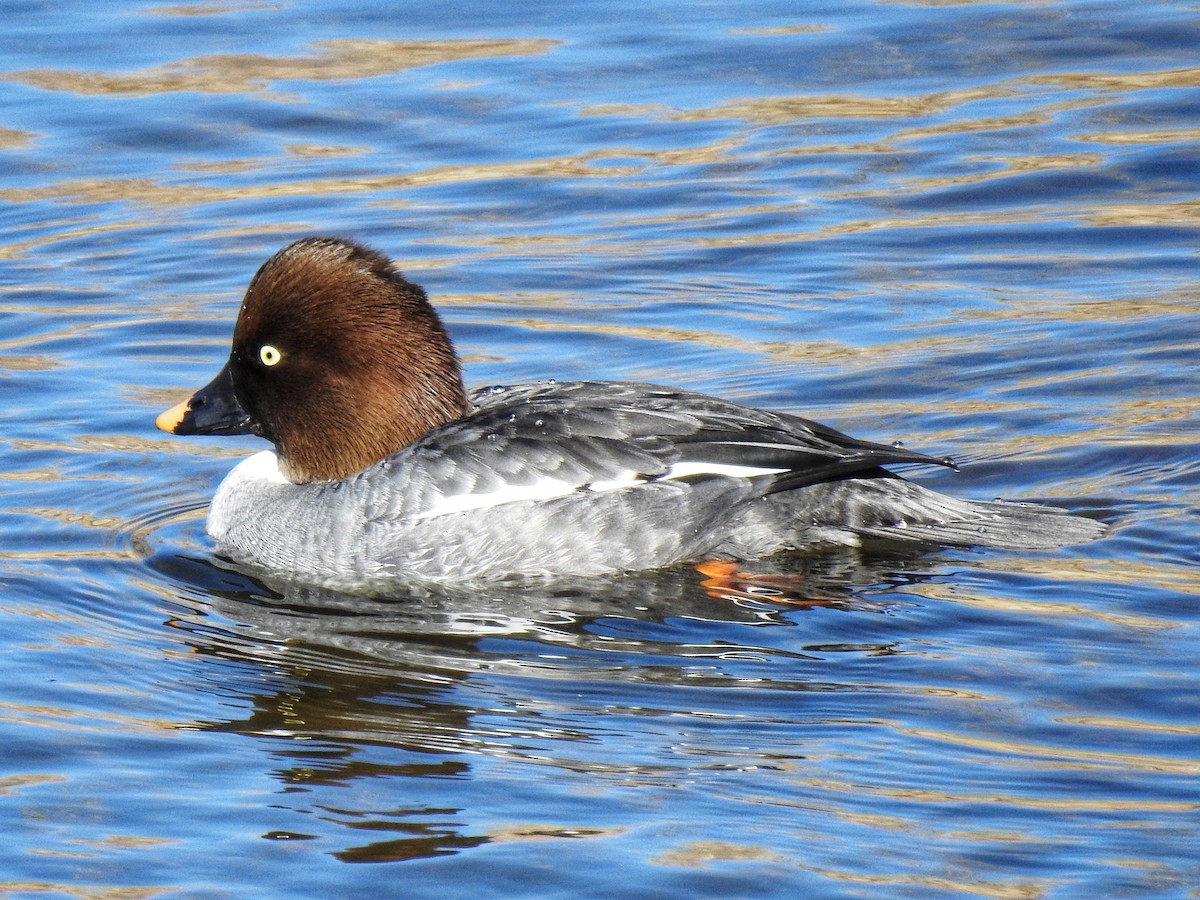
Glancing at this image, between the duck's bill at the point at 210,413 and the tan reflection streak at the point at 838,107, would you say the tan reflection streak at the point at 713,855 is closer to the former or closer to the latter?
the duck's bill at the point at 210,413

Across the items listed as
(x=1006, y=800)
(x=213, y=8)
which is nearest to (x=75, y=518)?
(x=1006, y=800)

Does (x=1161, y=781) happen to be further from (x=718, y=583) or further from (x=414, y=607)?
(x=414, y=607)

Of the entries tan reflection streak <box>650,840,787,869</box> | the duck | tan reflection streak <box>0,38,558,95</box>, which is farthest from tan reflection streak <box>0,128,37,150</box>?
tan reflection streak <box>650,840,787,869</box>

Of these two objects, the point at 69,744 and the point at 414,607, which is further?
the point at 414,607

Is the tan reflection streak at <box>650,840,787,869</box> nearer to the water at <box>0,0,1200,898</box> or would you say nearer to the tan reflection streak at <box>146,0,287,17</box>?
the water at <box>0,0,1200,898</box>

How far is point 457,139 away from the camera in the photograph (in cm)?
1242

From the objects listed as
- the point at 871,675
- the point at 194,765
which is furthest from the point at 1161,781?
the point at 194,765

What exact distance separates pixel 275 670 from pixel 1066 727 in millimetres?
2476

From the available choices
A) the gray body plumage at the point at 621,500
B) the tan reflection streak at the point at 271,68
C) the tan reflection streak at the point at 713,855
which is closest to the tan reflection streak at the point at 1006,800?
the tan reflection streak at the point at 713,855

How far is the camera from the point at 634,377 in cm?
893

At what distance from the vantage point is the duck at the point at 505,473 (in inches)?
270

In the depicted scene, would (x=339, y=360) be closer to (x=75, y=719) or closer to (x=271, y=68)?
(x=75, y=719)

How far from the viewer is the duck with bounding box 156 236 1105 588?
22.5ft

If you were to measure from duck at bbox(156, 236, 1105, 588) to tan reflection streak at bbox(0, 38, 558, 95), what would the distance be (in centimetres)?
670
